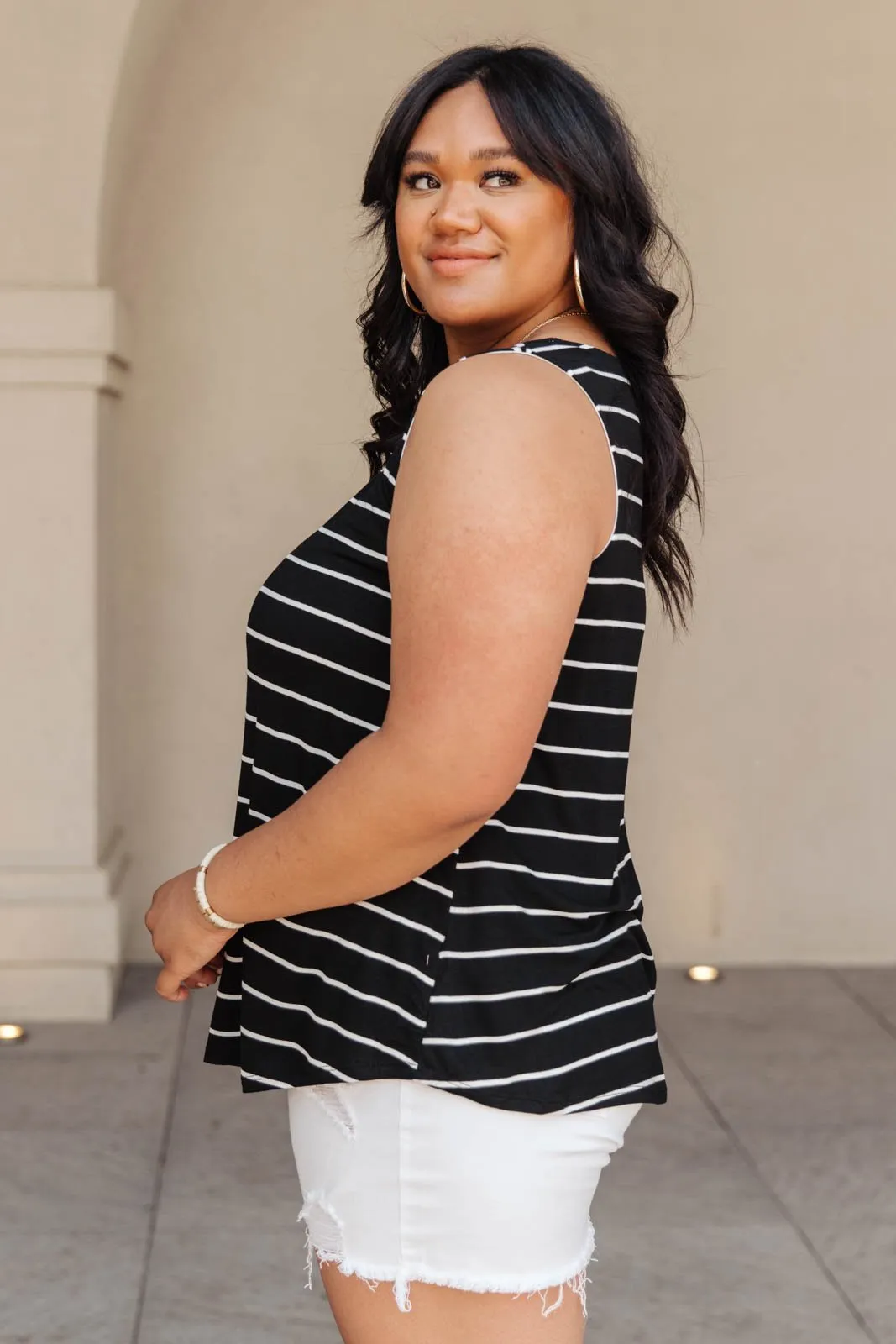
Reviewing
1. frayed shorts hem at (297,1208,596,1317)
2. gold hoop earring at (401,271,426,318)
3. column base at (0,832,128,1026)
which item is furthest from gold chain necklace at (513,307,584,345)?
column base at (0,832,128,1026)

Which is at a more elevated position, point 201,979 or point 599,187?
point 599,187

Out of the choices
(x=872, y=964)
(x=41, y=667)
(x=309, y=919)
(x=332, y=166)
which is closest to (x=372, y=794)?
(x=309, y=919)

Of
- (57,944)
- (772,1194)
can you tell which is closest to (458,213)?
(772,1194)

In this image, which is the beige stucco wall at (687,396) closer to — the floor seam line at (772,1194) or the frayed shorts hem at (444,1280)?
the floor seam line at (772,1194)

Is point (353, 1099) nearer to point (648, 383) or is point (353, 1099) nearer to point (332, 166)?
point (648, 383)

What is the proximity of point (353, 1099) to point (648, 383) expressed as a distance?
0.65 metres

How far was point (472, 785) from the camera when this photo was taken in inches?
42.8

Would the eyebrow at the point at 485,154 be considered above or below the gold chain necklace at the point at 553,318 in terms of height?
above

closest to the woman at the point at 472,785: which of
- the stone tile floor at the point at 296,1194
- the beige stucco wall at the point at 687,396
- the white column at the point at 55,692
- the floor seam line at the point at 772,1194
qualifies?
the stone tile floor at the point at 296,1194

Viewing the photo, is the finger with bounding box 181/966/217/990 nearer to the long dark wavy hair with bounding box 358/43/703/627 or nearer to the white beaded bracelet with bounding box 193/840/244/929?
the white beaded bracelet with bounding box 193/840/244/929

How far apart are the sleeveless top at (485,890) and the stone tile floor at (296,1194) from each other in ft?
5.10

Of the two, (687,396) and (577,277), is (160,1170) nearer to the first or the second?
(577,277)

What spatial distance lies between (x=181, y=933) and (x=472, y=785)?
339 mm

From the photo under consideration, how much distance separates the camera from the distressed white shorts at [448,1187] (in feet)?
3.90
